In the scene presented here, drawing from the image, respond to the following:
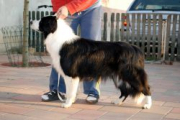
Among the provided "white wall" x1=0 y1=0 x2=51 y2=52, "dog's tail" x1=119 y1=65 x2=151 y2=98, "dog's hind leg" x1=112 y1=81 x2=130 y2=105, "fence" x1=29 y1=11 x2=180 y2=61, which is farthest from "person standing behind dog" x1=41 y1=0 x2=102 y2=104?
"white wall" x1=0 y1=0 x2=51 y2=52

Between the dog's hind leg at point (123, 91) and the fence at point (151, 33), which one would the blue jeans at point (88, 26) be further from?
the fence at point (151, 33)

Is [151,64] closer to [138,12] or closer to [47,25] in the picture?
[138,12]

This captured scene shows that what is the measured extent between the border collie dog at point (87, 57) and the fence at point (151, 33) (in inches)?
220

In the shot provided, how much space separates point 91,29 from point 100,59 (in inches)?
27.5

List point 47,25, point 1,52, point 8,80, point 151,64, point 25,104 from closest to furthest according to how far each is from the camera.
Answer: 1. point 47,25
2. point 25,104
3. point 8,80
4. point 151,64
5. point 1,52

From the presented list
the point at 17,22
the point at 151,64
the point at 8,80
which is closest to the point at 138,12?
the point at 151,64

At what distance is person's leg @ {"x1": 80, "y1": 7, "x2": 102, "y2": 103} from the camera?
16.8 ft

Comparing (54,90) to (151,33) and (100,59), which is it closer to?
(100,59)

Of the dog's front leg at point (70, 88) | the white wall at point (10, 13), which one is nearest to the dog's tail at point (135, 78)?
the dog's front leg at point (70, 88)

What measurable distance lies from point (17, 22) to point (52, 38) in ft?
22.5

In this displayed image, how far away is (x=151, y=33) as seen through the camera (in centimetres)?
1027

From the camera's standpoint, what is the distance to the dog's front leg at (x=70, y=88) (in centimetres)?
471

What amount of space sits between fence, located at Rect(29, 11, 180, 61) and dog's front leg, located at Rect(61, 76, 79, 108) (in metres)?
5.70

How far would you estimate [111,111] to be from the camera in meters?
4.73
